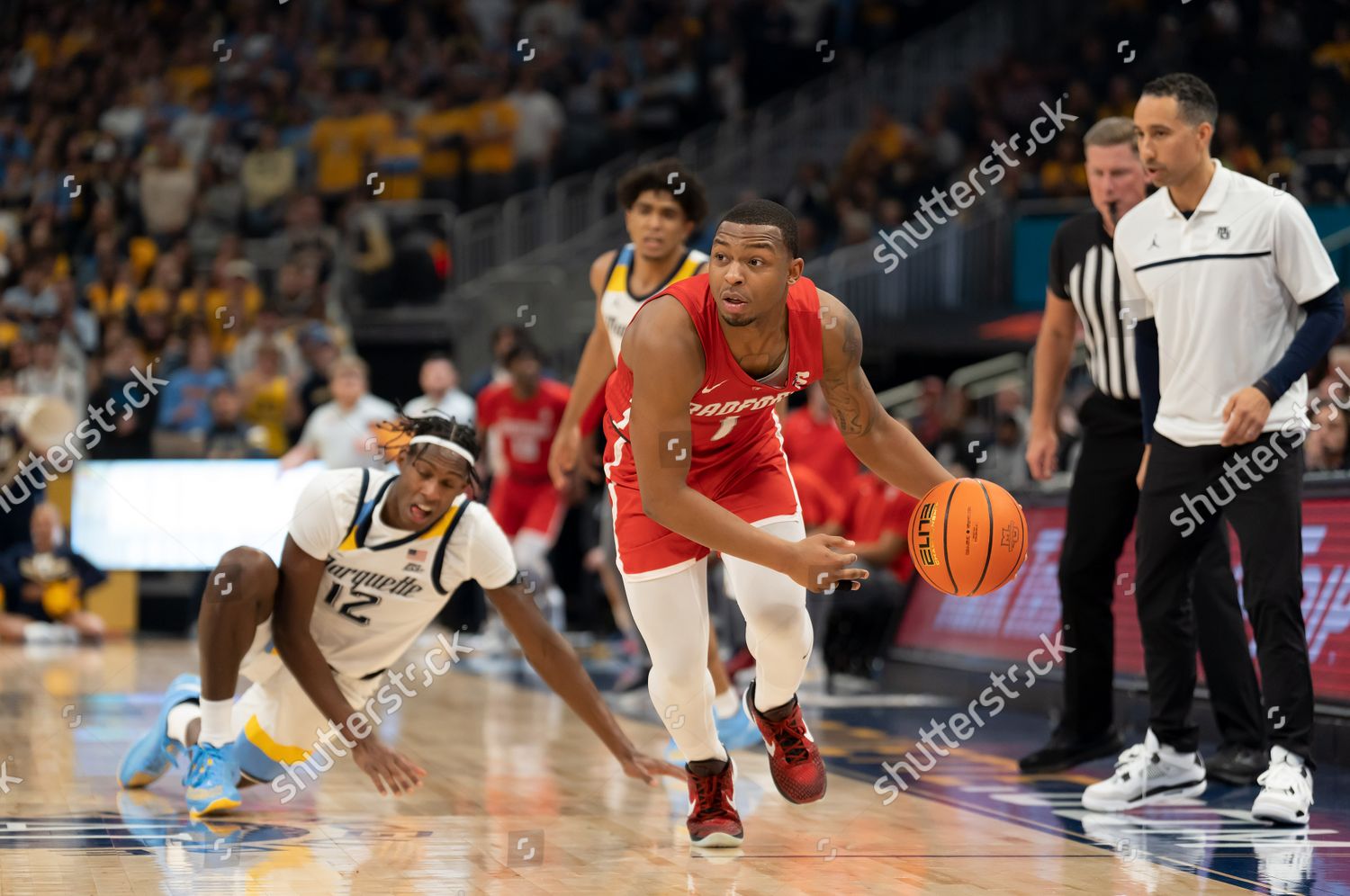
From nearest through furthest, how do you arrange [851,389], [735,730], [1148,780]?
[851,389]
[1148,780]
[735,730]

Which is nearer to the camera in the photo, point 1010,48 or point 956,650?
point 956,650

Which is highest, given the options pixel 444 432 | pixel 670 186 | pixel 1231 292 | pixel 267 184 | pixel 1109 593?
pixel 267 184

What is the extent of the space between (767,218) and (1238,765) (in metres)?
3.09

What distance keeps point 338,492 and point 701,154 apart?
537 inches

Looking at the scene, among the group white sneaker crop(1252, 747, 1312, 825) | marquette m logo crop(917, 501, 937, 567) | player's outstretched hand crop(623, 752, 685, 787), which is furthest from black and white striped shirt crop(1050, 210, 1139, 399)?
player's outstretched hand crop(623, 752, 685, 787)

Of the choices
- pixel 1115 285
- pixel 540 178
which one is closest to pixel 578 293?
pixel 540 178

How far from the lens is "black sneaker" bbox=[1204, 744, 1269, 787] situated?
613 centimetres

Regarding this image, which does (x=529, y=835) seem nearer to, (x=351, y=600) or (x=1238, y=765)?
(x=351, y=600)

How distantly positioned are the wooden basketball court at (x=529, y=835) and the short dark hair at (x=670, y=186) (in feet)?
7.24

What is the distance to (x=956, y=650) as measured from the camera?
9.41 meters

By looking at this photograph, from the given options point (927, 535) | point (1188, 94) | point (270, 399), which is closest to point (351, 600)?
point (927, 535)

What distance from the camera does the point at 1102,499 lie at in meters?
6.34

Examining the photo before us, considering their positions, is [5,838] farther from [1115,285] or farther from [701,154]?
[701,154]

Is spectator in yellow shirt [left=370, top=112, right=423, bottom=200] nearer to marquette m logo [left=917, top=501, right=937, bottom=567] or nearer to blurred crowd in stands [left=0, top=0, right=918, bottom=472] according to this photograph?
blurred crowd in stands [left=0, top=0, right=918, bottom=472]
